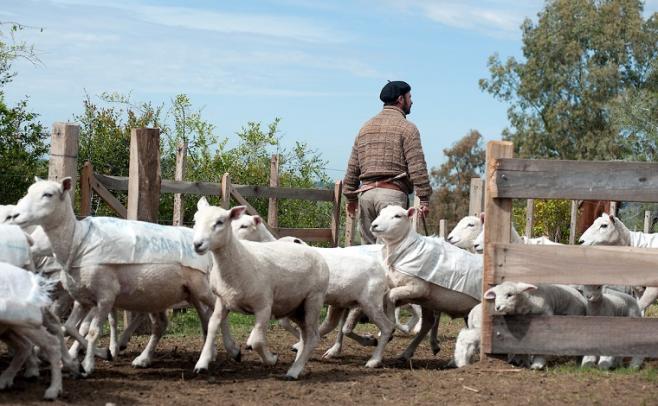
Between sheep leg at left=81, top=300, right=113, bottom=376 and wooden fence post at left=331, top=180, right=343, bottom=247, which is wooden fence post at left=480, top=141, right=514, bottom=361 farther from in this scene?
wooden fence post at left=331, top=180, right=343, bottom=247

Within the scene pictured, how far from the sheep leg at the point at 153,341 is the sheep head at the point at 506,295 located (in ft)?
9.71

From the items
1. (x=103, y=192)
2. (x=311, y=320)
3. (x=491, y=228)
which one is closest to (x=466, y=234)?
(x=491, y=228)

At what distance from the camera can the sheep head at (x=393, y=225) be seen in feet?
33.9

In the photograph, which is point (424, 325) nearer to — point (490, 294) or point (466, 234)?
point (466, 234)

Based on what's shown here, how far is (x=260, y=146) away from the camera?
20797mm

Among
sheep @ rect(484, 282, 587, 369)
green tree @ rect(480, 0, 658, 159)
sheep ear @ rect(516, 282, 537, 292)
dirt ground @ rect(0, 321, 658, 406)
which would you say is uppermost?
green tree @ rect(480, 0, 658, 159)

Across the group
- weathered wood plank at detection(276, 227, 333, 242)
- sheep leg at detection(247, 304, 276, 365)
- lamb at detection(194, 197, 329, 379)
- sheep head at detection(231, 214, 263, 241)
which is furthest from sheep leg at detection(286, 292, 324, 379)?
weathered wood plank at detection(276, 227, 333, 242)

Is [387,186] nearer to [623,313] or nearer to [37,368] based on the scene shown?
[623,313]

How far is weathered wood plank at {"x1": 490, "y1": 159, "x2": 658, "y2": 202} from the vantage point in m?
8.54

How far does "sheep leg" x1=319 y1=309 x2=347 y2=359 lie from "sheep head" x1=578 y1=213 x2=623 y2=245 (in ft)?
10.3

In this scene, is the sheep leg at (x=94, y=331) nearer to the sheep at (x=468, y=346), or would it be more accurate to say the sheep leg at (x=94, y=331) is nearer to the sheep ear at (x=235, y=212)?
the sheep ear at (x=235, y=212)

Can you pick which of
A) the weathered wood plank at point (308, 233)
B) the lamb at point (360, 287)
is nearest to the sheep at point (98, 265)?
the lamb at point (360, 287)

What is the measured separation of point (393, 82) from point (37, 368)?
5386 millimetres

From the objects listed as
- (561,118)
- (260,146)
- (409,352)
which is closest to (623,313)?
(409,352)
